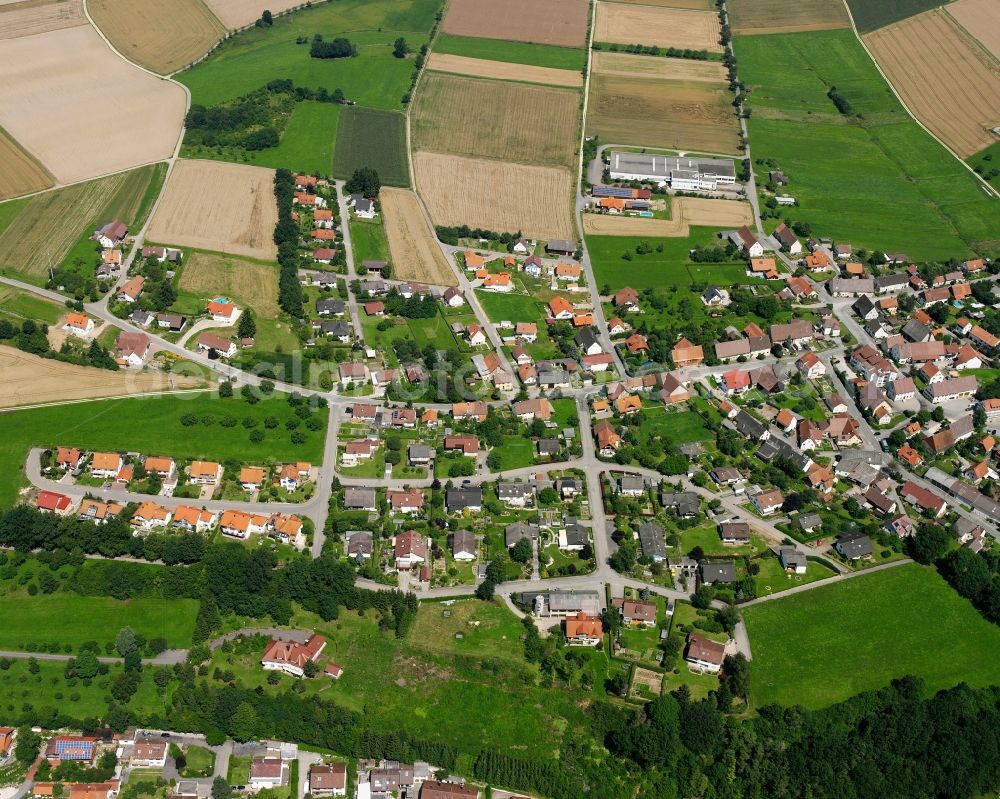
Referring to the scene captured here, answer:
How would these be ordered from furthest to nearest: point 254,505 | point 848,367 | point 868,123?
point 868,123 < point 848,367 < point 254,505

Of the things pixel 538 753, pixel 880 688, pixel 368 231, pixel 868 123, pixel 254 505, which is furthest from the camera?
pixel 868 123

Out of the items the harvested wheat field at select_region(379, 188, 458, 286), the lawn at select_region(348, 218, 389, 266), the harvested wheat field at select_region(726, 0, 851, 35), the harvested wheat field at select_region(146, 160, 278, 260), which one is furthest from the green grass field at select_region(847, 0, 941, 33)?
the harvested wheat field at select_region(146, 160, 278, 260)

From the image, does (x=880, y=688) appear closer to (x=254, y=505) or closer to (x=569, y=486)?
(x=569, y=486)

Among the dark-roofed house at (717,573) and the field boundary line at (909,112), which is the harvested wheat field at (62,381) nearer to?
the dark-roofed house at (717,573)

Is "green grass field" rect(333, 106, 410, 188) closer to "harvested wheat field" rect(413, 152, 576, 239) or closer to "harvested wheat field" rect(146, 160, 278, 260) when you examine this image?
"harvested wheat field" rect(413, 152, 576, 239)

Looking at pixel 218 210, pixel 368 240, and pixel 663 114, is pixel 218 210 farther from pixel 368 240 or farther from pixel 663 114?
pixel 663 114

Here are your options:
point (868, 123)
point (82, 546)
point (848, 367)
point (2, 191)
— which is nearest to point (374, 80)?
point (2, 191)
